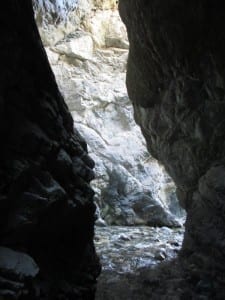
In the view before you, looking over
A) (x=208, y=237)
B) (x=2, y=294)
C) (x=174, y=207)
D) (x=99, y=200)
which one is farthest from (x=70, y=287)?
(x=174, y=207)

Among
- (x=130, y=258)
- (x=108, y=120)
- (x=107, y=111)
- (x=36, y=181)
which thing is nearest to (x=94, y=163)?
(x=36, y=181)

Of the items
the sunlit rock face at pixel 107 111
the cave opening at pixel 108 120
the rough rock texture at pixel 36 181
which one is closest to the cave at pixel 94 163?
the rough rock texture at pixel 36 181

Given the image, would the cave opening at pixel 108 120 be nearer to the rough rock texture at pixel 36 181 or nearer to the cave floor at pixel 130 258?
the cave floor at pixel 130 258

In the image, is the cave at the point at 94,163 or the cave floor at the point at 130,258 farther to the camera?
the cave floor at the point at 130,258

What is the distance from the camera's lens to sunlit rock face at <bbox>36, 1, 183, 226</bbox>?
24.1m

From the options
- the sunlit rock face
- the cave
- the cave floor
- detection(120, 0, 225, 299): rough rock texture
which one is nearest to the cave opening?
the sunlit rock face

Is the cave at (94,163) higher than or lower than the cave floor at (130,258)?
higher

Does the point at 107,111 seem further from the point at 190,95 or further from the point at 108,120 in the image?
the point at 190,95

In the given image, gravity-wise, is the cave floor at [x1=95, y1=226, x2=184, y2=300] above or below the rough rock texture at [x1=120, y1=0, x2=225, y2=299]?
below

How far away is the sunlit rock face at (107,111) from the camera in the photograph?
24.1 m

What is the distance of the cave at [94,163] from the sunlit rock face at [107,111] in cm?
561

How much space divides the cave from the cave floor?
75 millimetres

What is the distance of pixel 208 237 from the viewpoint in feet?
31.8

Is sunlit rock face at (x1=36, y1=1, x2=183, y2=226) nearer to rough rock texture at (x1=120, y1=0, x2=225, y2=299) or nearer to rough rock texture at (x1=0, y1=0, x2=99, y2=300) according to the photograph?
rough rock texture at (x1=120, y1=0, x2=225, y2=299)
